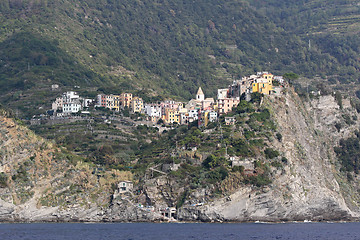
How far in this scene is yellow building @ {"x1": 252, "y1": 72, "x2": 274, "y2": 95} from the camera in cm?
14100

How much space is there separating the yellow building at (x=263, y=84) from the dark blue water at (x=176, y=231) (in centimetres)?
3135

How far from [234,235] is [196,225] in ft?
45.9

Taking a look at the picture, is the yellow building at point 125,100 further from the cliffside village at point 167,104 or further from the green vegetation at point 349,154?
the green vegetation at point 349,154

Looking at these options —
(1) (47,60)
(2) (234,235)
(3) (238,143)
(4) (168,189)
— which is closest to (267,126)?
(3) (238,143)

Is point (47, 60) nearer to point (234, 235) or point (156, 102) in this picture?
point (156, 102)

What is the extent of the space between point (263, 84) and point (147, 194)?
111 feet

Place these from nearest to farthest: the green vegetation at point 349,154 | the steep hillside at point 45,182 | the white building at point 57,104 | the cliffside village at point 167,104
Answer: the steep hillside at point 45,182
the green vegetation at point 349,154
the cliffside village at point 167,104
the white building at point 57,104

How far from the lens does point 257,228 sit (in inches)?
4257

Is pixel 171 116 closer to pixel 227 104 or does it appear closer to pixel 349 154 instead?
pixel 227 104

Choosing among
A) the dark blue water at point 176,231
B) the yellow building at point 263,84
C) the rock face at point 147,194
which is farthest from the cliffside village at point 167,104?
the dark blue water at point 176,231

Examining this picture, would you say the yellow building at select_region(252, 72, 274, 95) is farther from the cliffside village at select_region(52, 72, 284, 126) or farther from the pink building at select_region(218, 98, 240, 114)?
the pink building at select_region(218, 98, 240, 114)

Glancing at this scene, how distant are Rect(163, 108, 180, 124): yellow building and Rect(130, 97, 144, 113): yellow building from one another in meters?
6.29

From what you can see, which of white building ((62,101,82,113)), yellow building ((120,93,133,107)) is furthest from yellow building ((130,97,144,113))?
white building ((62,101,82,113))

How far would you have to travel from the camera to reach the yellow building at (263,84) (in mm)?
141000
